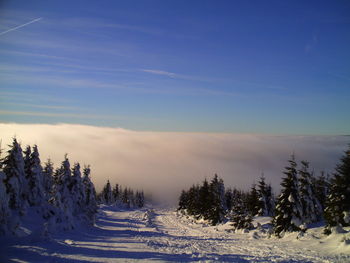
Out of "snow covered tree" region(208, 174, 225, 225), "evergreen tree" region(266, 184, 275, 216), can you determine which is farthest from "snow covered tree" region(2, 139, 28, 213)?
"evergreen tree" region(266, 184, 275, 216)

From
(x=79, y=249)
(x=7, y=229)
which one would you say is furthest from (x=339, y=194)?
(x=7, y=229)

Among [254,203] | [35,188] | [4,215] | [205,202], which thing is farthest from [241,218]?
[4,215]

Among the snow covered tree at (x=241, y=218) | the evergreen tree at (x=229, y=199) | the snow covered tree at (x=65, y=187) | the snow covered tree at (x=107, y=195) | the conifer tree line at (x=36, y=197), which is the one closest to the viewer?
the conifer tree line at (x=36, y=197)

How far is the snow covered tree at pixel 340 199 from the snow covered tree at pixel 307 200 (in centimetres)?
521

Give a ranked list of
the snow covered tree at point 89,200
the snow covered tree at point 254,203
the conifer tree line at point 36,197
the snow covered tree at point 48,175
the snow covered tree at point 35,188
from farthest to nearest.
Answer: the snow covered tree at point 48,175
the snow covered tree at point 254,203
the snow covered tree at point 89,200
the snow covered tree at point 35,188
the conifer tree line at point 36,197

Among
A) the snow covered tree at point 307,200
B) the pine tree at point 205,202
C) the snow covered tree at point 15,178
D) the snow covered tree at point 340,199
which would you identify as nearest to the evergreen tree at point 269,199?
the pine tree at point 205,202

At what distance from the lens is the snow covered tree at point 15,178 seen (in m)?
26.8

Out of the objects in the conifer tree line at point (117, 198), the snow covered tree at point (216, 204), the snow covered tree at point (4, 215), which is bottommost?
the conifer tree line at point (117, 198)

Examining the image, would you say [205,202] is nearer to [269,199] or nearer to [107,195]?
[269,199]

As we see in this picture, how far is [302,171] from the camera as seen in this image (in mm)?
29281

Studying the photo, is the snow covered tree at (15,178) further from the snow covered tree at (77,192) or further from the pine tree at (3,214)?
the snow covered tree at (77,192)

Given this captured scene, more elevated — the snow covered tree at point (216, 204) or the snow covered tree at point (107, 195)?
the snow covered tree at point (216, 204)

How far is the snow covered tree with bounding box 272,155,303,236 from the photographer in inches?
1036

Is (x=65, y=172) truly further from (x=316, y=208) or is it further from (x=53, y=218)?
(x=316, y=208)
